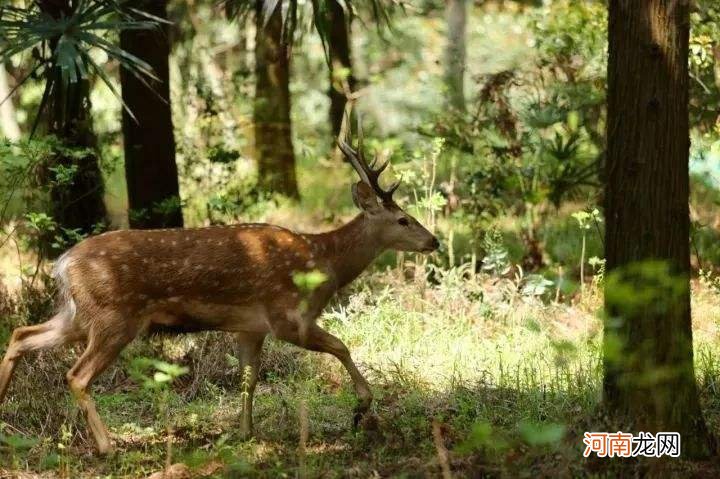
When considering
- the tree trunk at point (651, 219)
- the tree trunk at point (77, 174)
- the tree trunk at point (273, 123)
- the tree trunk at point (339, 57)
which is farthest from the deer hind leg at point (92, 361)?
the tree trunk at point (339, 57)

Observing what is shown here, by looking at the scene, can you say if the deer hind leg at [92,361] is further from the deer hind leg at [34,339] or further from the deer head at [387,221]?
the deer head at [387,221]

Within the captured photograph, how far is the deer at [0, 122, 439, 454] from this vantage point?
774 centimetres

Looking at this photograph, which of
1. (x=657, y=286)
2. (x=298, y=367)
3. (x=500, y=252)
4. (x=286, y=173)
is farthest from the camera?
(x=286, y=173)

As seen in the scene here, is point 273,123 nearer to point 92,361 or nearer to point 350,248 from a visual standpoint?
point 350,248

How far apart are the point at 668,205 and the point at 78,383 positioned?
143 inches

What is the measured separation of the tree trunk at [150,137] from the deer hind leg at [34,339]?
343 cm

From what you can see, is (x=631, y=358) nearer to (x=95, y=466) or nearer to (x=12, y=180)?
(x=95, y=466)

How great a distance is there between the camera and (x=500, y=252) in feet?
37.7

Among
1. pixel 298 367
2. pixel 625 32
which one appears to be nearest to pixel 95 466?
pixel 298 367

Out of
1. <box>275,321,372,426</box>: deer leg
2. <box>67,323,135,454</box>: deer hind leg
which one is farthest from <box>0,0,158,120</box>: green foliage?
<box>275,321,372,426</box>: deer leg

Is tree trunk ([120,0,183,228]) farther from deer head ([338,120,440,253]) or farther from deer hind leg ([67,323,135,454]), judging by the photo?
deer hind leg ([67,323,135,454])

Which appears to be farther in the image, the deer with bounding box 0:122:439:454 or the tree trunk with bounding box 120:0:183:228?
the tree trunk with bounding box 120:0:183:228

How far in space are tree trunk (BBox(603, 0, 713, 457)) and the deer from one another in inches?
80.2

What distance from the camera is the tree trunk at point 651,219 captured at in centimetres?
643
